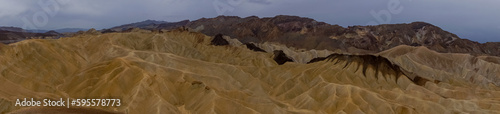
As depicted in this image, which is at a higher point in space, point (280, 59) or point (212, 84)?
point (280, 59)

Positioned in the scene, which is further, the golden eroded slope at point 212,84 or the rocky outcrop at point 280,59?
the rocky outcrop at point 280,59

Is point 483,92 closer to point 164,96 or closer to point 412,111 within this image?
point 412,111

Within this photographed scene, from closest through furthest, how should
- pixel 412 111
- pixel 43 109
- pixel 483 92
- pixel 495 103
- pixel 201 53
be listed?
pixel 43 109
pixel 412 111
pixel 495 103
pixel 483 92
pixel 201 53

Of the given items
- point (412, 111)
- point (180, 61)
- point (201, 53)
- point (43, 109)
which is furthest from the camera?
point (201, 53)

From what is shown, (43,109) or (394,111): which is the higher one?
(43,109)

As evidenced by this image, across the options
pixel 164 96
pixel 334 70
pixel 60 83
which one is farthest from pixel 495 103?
pixel 60 83

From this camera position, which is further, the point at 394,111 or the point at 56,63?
the point at 56,63

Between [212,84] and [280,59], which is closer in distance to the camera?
[212,84]

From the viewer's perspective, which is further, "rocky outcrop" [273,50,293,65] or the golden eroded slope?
"rocky outcrop" [273,50,293,65]
